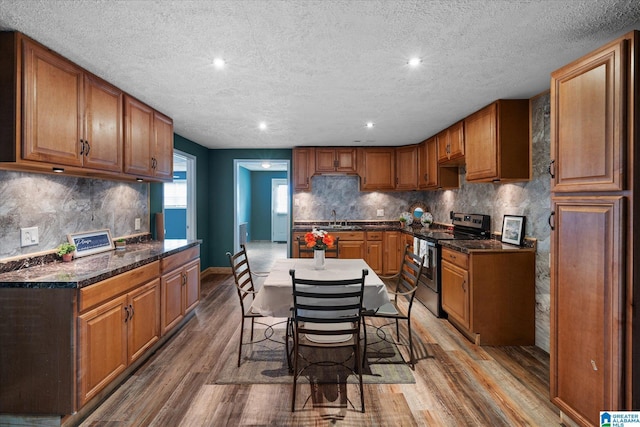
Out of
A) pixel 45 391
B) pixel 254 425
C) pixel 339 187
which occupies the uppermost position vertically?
pixel 339 187

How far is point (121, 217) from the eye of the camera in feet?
11.1

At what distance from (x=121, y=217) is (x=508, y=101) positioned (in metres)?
4.20

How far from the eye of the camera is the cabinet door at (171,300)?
294 cm

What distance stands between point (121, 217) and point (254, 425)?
257 centimetres

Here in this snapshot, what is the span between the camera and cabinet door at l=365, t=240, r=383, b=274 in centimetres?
557

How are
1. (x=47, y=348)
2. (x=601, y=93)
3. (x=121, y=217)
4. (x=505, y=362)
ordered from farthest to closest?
(x=121, y=217)
(x=505, y=362)
(x=47, y=348)
(x=601, y=93)

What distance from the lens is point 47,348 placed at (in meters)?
1.87

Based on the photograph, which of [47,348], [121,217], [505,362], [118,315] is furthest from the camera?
[121,217]

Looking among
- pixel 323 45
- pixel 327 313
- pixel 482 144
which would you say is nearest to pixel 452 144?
pixel 482 144

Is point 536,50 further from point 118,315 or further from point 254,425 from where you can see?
point 118,315

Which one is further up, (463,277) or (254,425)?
(463,277)

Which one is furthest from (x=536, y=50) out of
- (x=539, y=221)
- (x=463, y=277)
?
(x=463, y=277)

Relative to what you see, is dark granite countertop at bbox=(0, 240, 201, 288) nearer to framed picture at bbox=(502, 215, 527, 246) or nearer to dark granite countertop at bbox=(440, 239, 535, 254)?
dark granite countertop at bbox=(440, 239, 535, 254)

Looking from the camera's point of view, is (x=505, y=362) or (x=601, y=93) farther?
(x=505, y=362)
